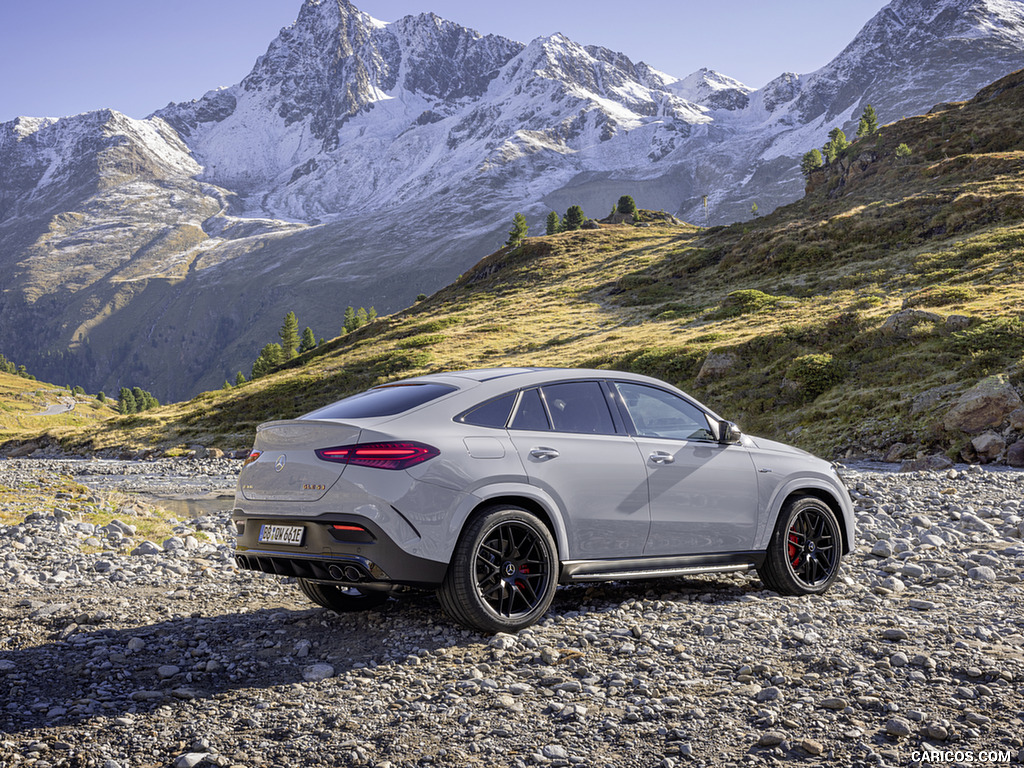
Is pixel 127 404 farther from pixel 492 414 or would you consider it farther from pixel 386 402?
pixel 492 414

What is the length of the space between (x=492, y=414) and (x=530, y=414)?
0.35 m

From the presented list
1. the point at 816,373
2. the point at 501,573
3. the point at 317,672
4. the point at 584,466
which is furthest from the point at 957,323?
the point at 317,672

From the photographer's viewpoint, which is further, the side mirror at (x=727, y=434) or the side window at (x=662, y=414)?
the side mirror at (x=727, y=434)

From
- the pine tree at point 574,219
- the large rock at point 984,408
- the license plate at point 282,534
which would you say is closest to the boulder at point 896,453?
the large rock at point 984,408

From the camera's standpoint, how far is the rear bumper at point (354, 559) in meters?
5.34

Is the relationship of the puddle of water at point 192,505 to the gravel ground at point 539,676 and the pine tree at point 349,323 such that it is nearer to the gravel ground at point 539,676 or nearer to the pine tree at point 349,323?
the gravel ground at point 539,676

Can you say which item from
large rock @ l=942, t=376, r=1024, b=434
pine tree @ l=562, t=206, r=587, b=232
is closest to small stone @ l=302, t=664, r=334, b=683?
large rock @ l=942, t=376, r=1024, b=434

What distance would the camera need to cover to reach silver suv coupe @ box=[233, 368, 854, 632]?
5.46 meters

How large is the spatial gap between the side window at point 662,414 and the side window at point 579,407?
26cm

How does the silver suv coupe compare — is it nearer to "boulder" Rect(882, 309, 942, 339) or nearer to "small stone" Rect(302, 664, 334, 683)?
"small stone" Rect(302, 664, 334, 683)

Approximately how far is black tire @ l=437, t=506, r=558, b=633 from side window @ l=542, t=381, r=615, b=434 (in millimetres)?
928

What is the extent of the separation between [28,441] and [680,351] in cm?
4513

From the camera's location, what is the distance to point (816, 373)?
25312mm

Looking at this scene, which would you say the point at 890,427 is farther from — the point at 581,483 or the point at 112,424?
the point at 112,424
